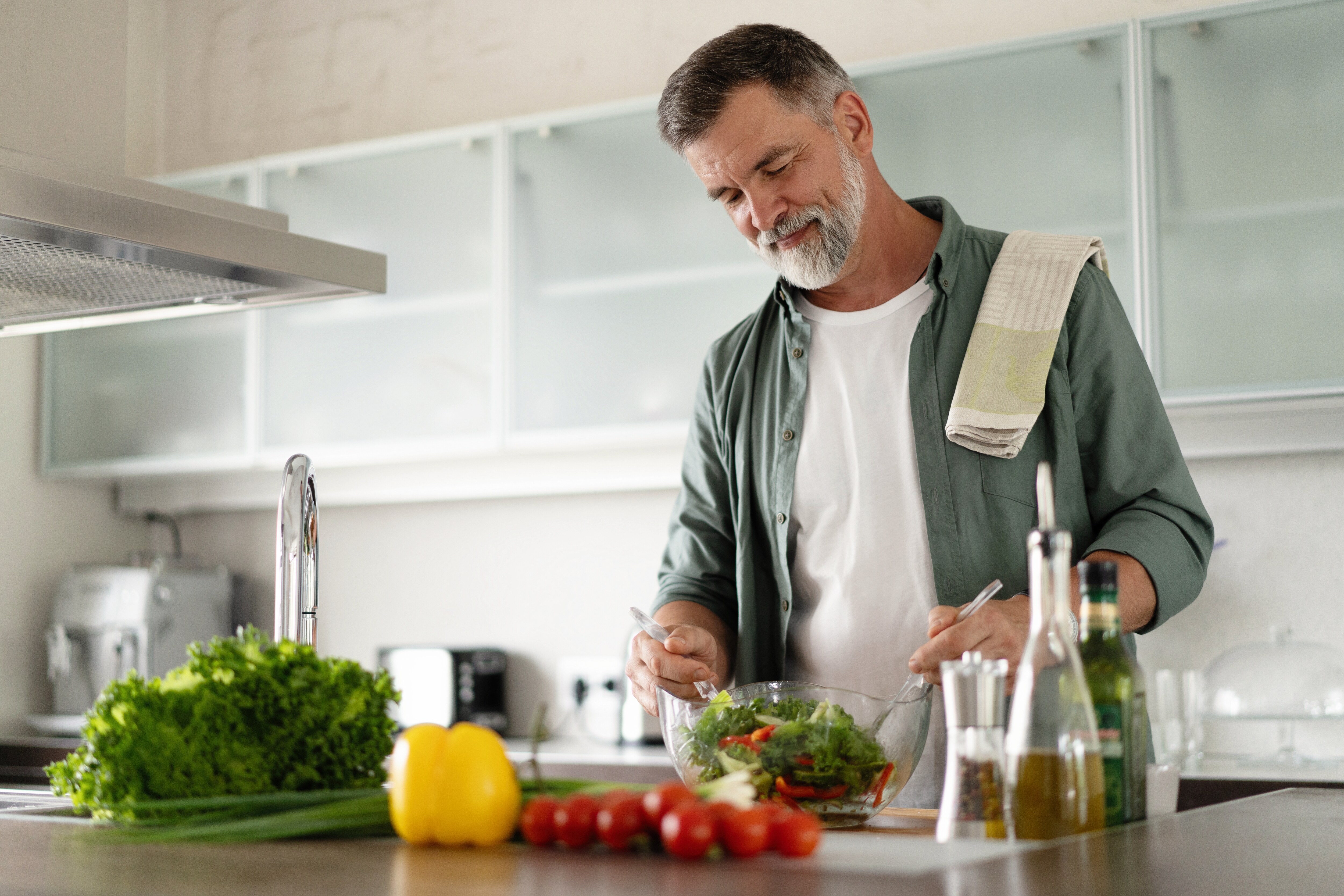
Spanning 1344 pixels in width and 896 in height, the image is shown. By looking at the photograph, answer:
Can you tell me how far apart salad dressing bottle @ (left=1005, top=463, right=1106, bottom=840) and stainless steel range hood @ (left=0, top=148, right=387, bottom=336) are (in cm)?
112

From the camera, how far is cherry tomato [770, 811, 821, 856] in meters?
0.91

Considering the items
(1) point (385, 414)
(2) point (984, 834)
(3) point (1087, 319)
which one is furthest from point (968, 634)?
(1) point (385, 414)

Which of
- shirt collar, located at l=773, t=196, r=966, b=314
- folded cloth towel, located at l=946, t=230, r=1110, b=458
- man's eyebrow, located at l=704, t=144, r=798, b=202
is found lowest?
folded cloth towel, located at l=946, t=230, r=1110, b=458

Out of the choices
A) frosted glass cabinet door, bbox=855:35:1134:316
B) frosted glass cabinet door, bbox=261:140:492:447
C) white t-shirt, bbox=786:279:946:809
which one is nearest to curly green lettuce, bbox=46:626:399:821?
white t-shirt, bbox=786:279:946:809

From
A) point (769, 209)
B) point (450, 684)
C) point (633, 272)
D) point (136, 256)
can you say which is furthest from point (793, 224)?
A: point (450, 684)

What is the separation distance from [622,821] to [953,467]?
2.68 feet

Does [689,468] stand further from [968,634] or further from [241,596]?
[241,596]

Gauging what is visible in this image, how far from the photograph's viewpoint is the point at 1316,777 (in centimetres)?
229

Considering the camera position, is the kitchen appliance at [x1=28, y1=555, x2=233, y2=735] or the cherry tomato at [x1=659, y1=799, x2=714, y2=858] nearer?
the cherry tomato at [x1=659, y1=799, x2=714, y2=858]

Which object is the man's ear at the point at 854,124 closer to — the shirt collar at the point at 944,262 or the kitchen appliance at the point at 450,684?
the shirt collar at the point at 944,262

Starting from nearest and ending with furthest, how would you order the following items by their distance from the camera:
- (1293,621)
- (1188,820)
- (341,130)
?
(1188,820)
(1293,621)
(341,130)

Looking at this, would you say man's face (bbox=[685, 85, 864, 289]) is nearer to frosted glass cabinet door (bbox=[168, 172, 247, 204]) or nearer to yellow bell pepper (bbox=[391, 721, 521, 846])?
yellow bell pepper (bbox=[391, 721, 521, 846])

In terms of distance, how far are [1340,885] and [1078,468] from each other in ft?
2.51

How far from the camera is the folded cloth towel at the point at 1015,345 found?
1.58 m
